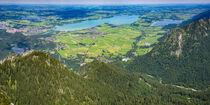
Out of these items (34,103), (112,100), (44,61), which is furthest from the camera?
(112,100)

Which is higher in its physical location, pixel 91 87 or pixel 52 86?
pixel 52 86

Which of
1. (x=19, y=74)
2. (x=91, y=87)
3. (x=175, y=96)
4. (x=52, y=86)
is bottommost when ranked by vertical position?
(x=175, y=96)

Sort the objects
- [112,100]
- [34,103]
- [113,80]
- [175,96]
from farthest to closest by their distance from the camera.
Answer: [113,80] → [175,96] → [112,100] → [34,103]

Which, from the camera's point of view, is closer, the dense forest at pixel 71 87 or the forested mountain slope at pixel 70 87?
the dense forest at pixel 71 87

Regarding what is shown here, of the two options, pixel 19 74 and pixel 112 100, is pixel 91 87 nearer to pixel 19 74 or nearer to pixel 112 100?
pixel 112 100

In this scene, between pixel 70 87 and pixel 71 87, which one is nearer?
pixel 70 87

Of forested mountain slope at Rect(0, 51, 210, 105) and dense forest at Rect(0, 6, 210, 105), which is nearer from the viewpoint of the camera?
dense forest at Rect(0, 6, 210, 105)

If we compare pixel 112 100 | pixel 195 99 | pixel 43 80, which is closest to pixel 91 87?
pixel 112 100

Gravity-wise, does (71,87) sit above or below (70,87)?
below
